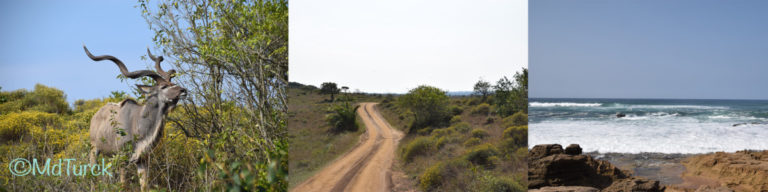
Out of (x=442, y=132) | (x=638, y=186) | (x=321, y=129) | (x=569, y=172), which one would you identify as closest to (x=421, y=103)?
(x=442, y=132)

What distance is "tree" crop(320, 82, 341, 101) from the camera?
3.45 m

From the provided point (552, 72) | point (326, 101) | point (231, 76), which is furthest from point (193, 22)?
point (552, 72)

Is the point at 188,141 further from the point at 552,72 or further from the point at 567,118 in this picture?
the point at 552,72

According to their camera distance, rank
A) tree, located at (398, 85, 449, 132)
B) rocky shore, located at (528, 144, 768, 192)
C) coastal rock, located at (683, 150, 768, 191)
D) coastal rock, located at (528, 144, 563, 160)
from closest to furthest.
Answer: tree, located at (398, 85, 449, 132)
rocky shore, located at (528, 144, 768, 192)
coastal rock, located at (683, 150, 768, 191)
coastal rock, located at (528, 144, 563, 160)

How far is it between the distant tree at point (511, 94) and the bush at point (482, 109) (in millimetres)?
80

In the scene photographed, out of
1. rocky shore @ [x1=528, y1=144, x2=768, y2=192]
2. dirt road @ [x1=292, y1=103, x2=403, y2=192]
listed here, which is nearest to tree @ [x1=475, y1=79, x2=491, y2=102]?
dirt road @ [x1=292, y1=103, x2=403, y2=192]

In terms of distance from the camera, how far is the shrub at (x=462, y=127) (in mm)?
3498

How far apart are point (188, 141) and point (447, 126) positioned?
2746 mm

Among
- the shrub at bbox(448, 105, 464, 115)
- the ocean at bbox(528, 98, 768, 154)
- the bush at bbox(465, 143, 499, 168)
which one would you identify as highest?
the shrub at bbox(448, 105, 464, 115)

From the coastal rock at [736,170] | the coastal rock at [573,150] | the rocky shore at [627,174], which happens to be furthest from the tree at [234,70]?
the coastal rock at [736,170]

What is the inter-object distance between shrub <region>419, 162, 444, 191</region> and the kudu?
7.52 ft

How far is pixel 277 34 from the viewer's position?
13.7 ft
